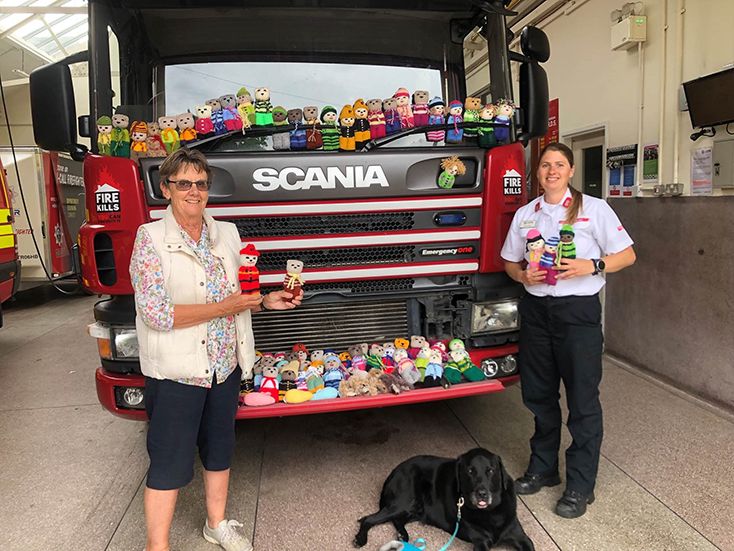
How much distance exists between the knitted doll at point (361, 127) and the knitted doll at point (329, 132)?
0.11m

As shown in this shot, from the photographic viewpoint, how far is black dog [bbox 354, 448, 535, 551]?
8.27 feet

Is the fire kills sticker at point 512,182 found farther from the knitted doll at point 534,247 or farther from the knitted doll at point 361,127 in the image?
the knitted doll at point 361,127

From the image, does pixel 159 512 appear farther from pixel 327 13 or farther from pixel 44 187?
pixel 44 187

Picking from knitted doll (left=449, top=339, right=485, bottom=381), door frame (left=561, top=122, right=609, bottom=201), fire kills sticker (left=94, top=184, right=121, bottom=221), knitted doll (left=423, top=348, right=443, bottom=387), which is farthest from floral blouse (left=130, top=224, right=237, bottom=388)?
door frame (left=561, top=122, right=609, bottom=201)

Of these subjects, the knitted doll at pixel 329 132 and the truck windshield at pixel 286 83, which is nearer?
the knitted doll at pixel 329 132

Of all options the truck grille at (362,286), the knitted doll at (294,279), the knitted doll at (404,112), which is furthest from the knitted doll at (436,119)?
the knitted doll at (294,279)

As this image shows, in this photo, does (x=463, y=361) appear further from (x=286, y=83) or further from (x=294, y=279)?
(x=286, y=83)

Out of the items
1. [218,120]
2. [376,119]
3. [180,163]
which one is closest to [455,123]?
[376,119]

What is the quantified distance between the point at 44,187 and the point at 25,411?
5691 millimetres

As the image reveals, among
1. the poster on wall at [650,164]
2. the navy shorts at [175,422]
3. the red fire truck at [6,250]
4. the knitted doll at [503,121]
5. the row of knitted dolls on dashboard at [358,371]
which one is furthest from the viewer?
the red fire truck at [6,250]

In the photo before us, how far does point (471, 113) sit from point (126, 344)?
2.31 metres

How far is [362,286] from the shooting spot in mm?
3178

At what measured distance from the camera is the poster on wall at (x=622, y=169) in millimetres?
5227

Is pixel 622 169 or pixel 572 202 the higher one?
pixel 622 169
